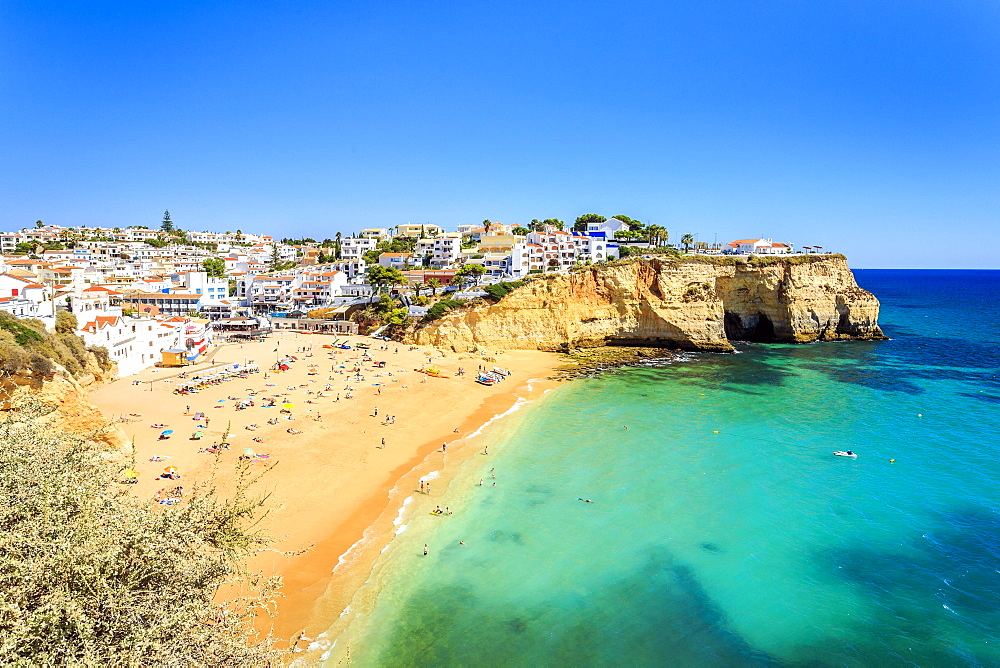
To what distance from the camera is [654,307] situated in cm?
5322

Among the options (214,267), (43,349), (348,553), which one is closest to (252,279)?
(214,267)

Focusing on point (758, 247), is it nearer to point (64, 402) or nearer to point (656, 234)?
point (656, 234)

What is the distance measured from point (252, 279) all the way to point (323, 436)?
56750 millimetres

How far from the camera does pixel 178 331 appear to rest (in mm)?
43094

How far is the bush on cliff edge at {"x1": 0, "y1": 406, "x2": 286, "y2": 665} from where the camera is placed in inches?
262

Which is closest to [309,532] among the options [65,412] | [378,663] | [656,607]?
[378,663]

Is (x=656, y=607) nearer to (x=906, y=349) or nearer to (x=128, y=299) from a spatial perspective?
(x=906, y=349)

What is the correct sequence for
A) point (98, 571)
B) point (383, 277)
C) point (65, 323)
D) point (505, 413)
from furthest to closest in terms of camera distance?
1. point (383, 277)
2. point (65, 323)
3. point (505, 413)
4. point (98, 571)

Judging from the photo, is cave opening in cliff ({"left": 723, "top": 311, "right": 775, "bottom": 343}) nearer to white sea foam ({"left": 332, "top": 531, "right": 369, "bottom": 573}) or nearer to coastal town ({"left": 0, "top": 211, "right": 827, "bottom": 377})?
coastal town ({"left": 0, "top": 211, "right": 827, "bottom": 377})

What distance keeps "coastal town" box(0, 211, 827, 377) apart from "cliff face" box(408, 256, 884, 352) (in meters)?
4.80

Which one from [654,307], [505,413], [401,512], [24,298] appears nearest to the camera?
[401,512]

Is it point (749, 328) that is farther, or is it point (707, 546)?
point (749, 328)

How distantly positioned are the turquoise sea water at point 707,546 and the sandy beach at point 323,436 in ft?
5.14

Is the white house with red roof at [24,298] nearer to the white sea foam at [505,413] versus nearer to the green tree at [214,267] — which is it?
the white sea foam at [505,413]
